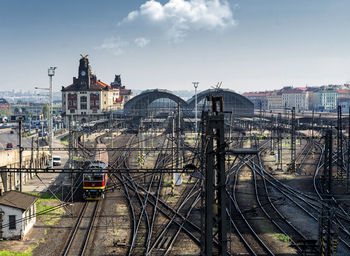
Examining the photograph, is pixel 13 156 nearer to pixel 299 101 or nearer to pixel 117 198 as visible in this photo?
pixel 117 198

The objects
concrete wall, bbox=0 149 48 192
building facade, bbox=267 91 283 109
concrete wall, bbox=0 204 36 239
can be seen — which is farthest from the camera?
building facade, bbox=267 91 283 109

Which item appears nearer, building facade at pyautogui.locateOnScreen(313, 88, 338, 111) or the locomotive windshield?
the locomotive windshield

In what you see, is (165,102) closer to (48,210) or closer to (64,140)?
(64,140)

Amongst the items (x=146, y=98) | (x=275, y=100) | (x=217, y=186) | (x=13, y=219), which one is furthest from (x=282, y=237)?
(x=275, y=100)

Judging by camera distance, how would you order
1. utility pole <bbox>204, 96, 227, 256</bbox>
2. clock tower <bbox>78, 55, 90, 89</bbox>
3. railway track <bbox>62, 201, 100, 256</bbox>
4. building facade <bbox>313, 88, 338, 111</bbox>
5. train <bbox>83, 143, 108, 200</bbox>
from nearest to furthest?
1. utility pole <bbox>204, 96, 227, 256</bbox>
2. railway track <bbox>62, 201, 100, 256</bbox>
3. train <bbox>83, 143, 108, 200</bbox>
4. clock tower <bbox>78, 55, 90, 89</bbox>
5. building facade <bbox>313, 88, 338, 111</bbox>

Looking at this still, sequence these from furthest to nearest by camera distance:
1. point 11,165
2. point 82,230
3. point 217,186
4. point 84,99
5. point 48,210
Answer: point 84,99 < point 11,165 < point 48,210 < point 82,230 < point 217,186

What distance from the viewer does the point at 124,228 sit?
66.4ft

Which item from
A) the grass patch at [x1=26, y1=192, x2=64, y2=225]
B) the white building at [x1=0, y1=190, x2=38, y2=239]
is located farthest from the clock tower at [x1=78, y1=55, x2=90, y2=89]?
the white building at [x1=0, y1=190, x2=38, y2=239]

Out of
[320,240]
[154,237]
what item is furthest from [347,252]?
[154,237]

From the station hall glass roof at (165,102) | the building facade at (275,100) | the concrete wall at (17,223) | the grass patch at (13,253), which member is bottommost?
the grass patch at (13,253)

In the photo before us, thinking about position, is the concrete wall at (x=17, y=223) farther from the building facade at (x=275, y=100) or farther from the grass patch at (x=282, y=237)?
the building facade at (x=275, y=100)

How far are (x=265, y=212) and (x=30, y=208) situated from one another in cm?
1315

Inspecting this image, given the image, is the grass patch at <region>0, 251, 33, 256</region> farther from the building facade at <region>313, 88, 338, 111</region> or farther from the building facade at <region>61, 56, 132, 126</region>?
the building facade at <region>313, 88, 338, 111</region>

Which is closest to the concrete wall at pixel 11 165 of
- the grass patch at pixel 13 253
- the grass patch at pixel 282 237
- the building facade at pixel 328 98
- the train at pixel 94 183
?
the train at pixel 94 183
